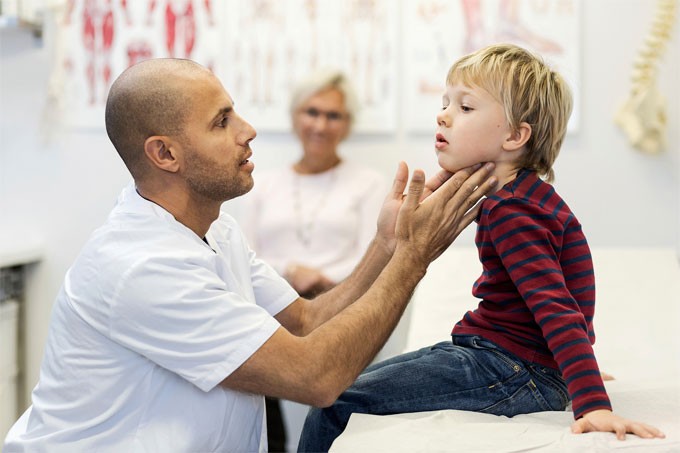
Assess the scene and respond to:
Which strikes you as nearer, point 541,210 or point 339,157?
point 541,210

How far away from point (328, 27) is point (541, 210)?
1861 mm

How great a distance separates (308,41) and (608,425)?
2.14m

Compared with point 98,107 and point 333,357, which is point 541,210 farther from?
point 98,107

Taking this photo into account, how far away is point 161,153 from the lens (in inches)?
60.3

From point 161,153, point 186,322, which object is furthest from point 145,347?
point 161,153

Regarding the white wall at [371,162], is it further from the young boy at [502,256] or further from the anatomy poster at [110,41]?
the young boy at [502,256]

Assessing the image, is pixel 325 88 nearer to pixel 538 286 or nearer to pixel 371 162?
pixel 371 162

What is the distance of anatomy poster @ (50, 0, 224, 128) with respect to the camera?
3172 mm

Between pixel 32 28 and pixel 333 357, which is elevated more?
pixel 32 28

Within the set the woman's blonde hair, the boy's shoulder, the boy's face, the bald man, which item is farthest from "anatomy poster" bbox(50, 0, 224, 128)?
the boy's shoulder

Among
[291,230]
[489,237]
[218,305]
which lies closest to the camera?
[218,305]

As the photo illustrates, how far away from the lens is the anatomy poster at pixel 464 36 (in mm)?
2984

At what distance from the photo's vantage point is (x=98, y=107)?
3273 millimetres

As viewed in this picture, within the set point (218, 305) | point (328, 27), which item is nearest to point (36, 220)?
point (328, 27)
